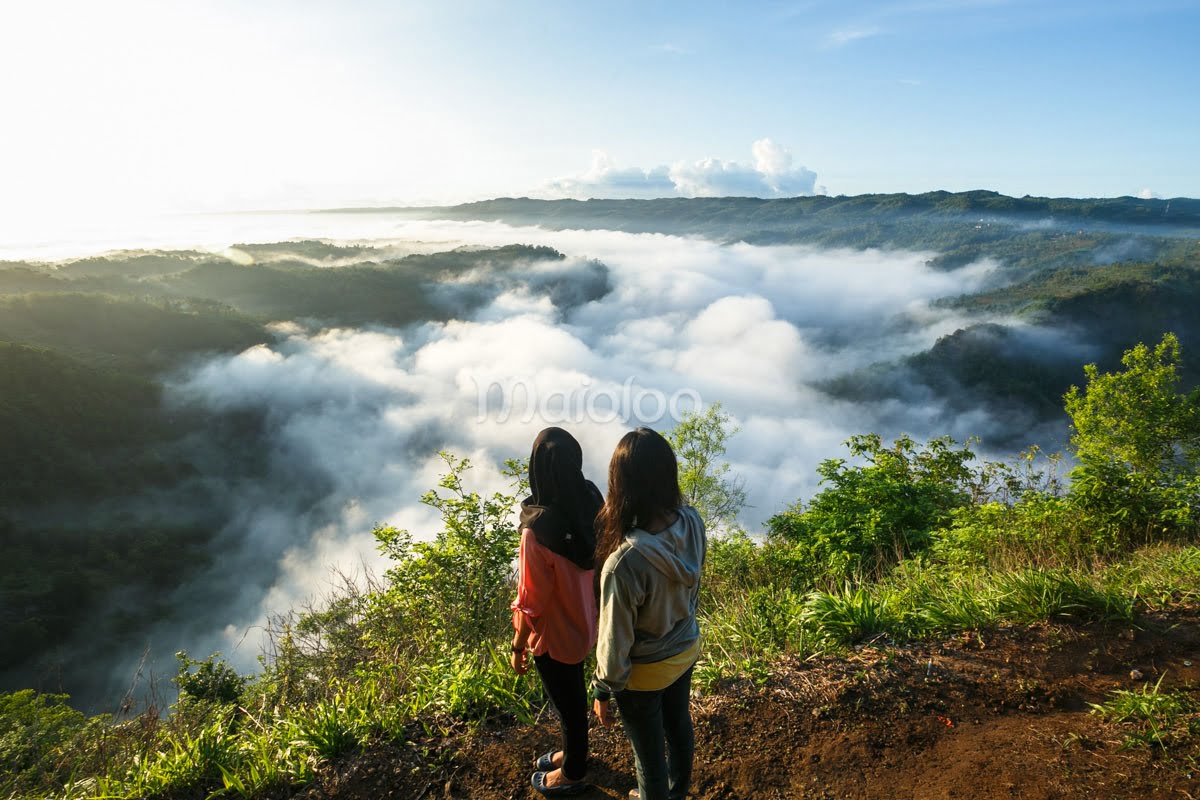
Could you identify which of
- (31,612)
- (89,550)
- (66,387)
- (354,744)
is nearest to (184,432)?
(66,387)

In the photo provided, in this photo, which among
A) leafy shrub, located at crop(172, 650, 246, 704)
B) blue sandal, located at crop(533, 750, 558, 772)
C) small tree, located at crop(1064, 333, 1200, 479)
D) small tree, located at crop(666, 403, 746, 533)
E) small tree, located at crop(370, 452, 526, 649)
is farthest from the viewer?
small tree, located at crop(666, 403, 746, 533)

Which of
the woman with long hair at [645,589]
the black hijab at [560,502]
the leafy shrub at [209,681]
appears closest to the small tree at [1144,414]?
the woman with long hair at [645,589]

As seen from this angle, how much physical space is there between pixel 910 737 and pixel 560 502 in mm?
2322

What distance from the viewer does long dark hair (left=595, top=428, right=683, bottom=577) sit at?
2143 mm

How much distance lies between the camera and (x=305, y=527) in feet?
342

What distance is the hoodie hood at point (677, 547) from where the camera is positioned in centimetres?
215

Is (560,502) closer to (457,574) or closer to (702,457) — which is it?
(457,574)

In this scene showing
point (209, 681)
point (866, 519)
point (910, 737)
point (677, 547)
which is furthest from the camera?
point (209, 681)

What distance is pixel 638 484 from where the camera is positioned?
214cm

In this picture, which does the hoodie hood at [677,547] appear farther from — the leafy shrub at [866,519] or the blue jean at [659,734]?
the leafy shrub at [866,519]

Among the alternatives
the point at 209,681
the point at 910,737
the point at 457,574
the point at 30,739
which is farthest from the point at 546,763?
the point at 209,681

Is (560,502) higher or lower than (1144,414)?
higher

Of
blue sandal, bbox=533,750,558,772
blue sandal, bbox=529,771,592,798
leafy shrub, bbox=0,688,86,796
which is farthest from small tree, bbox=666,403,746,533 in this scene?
blue sandal, bbox=529,771,592,798

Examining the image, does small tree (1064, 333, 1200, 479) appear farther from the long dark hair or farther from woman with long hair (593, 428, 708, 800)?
the long dark hair
